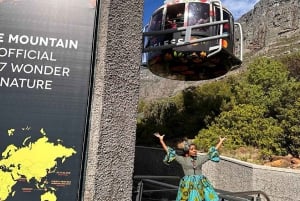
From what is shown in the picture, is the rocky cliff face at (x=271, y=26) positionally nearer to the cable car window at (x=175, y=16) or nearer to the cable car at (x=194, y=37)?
the cable car at (x=194, y=37)

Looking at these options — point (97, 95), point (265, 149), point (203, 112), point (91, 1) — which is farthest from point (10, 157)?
point (203, 112)

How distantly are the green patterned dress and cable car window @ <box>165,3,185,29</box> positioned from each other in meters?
5.38

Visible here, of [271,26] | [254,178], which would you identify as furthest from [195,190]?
[271,26]

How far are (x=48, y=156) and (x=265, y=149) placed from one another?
9.89m

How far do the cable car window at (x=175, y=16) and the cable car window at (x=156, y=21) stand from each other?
0.70ft

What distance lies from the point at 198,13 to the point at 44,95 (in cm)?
657

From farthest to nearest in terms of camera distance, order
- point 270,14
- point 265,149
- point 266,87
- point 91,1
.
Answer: point 270,14 < point 266,87 < point 265,149 < point 91,1

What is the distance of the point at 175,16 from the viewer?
9375 mm

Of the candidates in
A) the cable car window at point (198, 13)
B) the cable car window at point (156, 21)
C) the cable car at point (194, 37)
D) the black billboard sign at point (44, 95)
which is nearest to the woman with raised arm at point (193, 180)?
the black billboard sign at point (44, 95)

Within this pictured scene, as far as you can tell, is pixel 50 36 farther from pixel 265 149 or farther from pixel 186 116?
pixel 186 116

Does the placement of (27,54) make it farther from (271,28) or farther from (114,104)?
(271,28)

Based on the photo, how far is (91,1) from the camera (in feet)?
11.6

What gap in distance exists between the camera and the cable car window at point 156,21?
9.64 m

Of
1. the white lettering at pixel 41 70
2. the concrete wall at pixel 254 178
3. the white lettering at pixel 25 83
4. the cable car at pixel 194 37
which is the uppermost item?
the cable car at pixel 194 37
